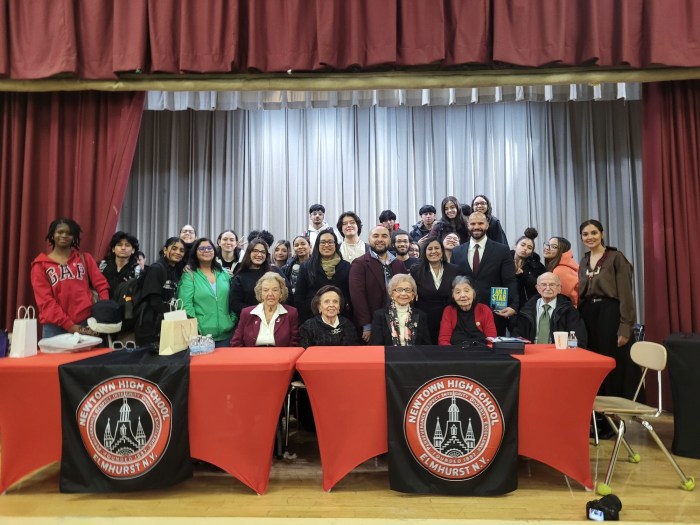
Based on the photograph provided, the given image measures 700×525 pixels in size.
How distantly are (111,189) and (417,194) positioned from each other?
4.25 metres

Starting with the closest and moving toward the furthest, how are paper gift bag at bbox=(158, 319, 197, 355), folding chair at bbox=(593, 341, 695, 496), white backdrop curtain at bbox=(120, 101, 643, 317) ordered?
folding chair at bbox=(593, 341, 695, 496) → paper gift bag at bbox=(158, 319, 197, 355) → white backdrop curtain at bbox=(120, 101, 643, 317)

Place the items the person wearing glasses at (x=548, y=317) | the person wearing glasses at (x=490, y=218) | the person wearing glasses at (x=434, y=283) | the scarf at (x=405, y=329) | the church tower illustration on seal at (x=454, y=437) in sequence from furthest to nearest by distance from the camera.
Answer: the person wearing glasses at (x=490, y=218) → the person wearing glasses at (x=434, y=283) → the person wearing glasses at (x=548, y=317) → the scarf at (x=405, y=329) → the church tower illustration on seal at (x=454, y=437)

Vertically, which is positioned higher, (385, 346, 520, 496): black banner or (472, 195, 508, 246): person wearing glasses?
(472, 195, 508, 246): person wearing glasses

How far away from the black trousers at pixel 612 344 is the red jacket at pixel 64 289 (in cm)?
360

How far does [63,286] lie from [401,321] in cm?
232

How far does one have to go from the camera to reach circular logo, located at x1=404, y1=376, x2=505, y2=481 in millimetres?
2551

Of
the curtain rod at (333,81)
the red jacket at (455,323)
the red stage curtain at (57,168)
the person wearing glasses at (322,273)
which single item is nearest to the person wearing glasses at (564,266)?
the red jacket at (455,323)

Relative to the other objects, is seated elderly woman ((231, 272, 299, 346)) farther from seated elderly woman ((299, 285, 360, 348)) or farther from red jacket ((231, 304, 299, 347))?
seated elderly woman ((299, 285, 360, 348))

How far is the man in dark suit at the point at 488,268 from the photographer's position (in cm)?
388

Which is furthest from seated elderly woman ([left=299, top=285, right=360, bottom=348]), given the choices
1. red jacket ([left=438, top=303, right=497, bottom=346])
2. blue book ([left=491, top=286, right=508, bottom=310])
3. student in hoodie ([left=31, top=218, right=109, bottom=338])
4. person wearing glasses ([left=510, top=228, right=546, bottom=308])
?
person wearing glasses ([left=510, top=228, right=546, bottom=308])

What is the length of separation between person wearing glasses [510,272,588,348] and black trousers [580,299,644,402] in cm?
29

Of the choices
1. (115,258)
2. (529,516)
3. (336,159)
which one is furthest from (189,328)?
(336,159)

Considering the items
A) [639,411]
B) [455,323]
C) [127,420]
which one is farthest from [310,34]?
[639,411]

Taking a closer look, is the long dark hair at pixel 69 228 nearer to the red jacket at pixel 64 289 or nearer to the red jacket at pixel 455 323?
the red jacket at pixel 64 289
